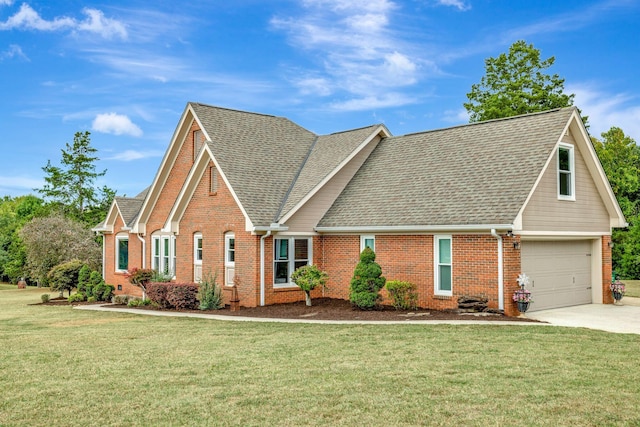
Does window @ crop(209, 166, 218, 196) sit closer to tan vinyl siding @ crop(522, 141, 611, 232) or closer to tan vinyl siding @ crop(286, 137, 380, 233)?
tan vinyl siding @ crop(286, 137, 380, 233)

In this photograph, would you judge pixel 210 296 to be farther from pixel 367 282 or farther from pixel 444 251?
pixel 444 251

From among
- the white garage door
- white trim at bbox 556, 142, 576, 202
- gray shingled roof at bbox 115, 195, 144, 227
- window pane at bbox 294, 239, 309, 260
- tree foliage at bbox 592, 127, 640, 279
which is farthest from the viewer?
tree foliage at bbox 592, 127, 640, 279

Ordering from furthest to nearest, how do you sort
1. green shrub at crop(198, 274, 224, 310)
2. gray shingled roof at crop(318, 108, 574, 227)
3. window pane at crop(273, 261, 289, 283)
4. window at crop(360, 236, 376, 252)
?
window pane at crop(273, 261, 289, 283) → green shrub at crop(198, 274, 224, 310) → window at crop(360, 236, 376, 252) → gray shingled roof at crop(318, 108, 574, 227)

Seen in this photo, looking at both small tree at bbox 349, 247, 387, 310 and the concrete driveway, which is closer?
the concrete driveway

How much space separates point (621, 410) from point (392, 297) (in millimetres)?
11193

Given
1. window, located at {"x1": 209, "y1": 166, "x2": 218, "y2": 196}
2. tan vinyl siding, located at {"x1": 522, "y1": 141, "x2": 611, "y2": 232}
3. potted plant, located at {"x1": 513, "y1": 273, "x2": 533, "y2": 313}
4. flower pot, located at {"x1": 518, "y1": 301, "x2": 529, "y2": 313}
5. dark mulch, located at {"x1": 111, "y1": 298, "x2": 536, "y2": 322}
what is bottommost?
dark mulch, located at {"x1": 111, "y1": 298, "x2": 536, "y2": 322}

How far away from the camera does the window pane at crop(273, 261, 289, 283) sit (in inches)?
846

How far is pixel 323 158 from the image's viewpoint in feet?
81.0

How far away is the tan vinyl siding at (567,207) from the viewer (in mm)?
18250

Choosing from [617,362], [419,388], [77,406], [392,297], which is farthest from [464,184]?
[77,406]

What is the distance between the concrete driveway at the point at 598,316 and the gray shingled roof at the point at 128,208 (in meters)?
19.9

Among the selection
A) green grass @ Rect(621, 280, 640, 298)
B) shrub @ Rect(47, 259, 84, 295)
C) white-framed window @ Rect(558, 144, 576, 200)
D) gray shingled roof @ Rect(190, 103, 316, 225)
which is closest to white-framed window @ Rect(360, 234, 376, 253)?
gray shingled roof @ Rect(190, 103, 316, 225)

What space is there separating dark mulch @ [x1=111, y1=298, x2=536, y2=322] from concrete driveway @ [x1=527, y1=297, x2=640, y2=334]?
117 cm

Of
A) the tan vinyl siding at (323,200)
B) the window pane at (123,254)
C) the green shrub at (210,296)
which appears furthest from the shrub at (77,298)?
the tan vinyl siding at (323,200)
